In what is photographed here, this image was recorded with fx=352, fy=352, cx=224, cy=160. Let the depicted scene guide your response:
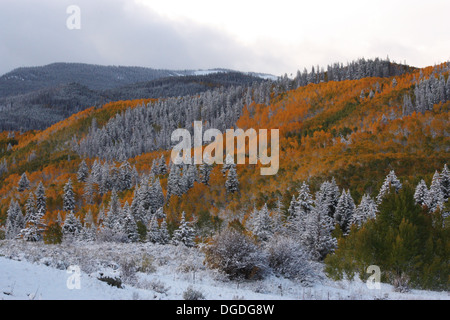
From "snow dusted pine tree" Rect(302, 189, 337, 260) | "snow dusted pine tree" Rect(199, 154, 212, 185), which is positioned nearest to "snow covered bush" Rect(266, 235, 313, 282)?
"snow dusted pine tree" Rect(302, 189, 337, 260)

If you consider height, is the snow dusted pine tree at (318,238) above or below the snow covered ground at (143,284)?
below

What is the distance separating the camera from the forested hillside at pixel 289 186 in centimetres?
1741

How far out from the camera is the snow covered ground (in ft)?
31.8

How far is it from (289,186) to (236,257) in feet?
192

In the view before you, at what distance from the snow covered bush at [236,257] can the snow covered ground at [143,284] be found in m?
0.50

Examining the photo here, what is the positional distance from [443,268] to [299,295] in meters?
9.29

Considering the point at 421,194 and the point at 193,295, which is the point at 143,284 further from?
the point at 421,194

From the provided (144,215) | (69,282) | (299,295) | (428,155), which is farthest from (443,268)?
(428,155)

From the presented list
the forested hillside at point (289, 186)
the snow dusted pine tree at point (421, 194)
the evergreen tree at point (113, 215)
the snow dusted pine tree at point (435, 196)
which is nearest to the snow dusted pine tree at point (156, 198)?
the forested hillside at point (289, 186)

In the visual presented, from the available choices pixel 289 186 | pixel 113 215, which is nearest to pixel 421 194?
pixel 289 186

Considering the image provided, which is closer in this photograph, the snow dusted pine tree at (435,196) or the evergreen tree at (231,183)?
the snow dusted pine tree at (435,196)

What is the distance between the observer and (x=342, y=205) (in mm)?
40062

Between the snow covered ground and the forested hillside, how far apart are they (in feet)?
4.09

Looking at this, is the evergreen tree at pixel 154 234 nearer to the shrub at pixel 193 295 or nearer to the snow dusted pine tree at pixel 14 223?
the snow dusted pine tree at pixel 14 223
